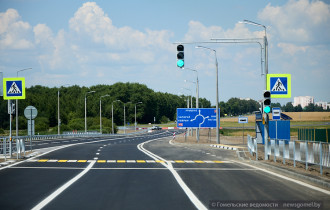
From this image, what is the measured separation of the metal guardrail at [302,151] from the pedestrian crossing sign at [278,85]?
107 inches

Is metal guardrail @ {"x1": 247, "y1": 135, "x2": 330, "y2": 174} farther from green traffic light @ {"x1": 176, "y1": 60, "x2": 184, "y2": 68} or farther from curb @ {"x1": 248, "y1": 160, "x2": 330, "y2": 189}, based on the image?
green traffic light @ {"x1": 176, "y1": 60, "x2": 184, "y2": 68}

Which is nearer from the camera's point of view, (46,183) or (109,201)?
(109,201)

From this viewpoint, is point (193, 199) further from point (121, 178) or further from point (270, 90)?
point (270, 90)

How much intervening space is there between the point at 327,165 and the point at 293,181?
53.7 inches

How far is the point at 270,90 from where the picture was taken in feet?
81.3

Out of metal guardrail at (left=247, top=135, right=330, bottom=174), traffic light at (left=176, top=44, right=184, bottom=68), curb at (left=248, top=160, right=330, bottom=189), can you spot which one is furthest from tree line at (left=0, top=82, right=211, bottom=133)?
curb at (left=248, top=160, right=330, bottom=189)

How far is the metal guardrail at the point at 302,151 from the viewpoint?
16625 mm

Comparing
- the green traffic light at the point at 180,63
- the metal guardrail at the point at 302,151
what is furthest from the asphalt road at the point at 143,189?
the green traffic light at the point at 180,63

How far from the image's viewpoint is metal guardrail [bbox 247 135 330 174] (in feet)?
54.5

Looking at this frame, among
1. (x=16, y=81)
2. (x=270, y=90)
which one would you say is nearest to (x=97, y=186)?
(x=270, y=90)

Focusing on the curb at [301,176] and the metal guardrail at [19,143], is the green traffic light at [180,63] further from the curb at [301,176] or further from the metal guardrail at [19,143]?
the metal guardrail at [19,143]

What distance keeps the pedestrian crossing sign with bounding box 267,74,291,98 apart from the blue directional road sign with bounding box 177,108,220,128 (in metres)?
32.2

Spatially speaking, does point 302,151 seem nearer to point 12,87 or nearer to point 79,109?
point 12,87

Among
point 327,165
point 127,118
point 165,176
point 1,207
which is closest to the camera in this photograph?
point 1,207
